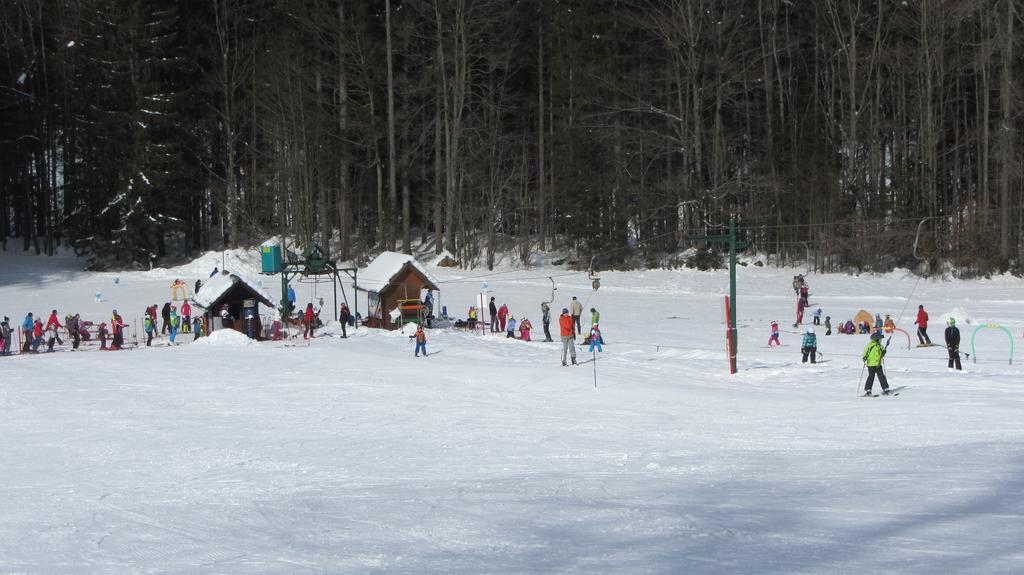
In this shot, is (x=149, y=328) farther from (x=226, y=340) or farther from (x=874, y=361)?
(x=874, y=361)

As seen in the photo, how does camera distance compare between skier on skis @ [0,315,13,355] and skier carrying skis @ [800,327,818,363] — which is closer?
skier carrying skis @ [800,327,818,363]

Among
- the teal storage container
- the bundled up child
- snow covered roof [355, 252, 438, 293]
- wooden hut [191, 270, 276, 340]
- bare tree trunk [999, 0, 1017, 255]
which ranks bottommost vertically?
the bundled up child

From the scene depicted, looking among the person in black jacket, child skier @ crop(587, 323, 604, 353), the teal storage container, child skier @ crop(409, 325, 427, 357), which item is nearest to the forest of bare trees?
the teal storage container

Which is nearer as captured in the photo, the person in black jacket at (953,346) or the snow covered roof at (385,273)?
the person in black jacket at (953,346)

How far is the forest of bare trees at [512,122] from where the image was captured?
50125 millimetres

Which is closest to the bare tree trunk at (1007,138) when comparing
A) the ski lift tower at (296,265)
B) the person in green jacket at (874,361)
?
the person in green jacket at (874,361)

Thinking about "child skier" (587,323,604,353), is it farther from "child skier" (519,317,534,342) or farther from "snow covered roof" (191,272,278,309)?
"snow covered roof" (191,272,278,309)

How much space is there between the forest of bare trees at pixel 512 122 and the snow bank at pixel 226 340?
2411 centimetres

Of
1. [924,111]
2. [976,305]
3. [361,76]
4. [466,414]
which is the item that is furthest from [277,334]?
[924,111]

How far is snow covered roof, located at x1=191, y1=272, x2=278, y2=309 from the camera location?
3135 centimetres

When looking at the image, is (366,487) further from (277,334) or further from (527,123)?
(527,123)

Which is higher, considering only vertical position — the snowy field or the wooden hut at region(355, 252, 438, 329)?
the wooden hut at region(355, 252, 438, 329)

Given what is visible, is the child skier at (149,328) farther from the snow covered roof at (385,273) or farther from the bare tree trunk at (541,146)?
the bare tree trunk at (541,146)

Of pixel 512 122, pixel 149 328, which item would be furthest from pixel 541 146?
pixel 149 328
